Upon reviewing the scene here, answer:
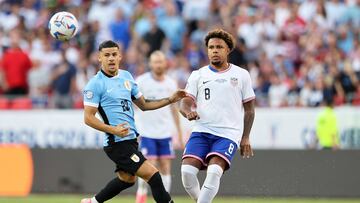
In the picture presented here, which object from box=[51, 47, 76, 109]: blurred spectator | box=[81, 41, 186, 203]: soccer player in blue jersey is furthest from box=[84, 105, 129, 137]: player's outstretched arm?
box=[51, 47, 76, 109]: blurred spectator

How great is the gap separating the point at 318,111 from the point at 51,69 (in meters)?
6.52

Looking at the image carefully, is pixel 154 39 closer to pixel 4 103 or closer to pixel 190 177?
pixel 4 103

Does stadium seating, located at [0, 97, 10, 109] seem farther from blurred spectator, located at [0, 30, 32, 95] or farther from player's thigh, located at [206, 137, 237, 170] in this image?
player's thigh, located at [206, 137, 237, 170]

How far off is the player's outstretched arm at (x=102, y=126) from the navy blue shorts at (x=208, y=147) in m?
0.84

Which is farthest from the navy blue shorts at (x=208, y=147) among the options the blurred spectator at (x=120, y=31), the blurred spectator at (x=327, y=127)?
the blurred spectator at (x=120, y=31)

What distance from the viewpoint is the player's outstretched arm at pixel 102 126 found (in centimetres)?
1241

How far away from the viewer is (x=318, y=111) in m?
21.0

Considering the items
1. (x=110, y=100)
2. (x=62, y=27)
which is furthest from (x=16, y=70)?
(x=110, y=100)

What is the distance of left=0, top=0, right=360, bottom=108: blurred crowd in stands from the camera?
72.1 feet

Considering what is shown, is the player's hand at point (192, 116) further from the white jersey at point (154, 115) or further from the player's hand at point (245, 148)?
the white jersey at point (154, 115)

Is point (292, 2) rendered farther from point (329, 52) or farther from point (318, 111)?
point (318, 111)

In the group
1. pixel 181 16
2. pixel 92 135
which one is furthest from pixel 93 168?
pixel 181 16

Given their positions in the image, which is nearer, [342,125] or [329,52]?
[342,125]

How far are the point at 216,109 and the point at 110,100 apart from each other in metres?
1.34
